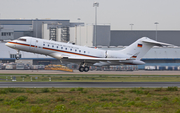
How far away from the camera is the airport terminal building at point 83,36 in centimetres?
8900

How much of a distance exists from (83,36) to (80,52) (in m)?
56.2

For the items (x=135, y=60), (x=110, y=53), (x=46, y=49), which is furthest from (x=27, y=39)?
(x=135, y=60)

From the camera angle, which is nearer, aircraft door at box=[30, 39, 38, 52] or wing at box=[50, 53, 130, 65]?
aircraft door at box=[30, 39, 38, 52]

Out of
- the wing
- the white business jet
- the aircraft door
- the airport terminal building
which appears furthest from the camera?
the airport terminal building

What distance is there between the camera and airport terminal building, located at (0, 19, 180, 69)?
8900cm

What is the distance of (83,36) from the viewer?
335 feet

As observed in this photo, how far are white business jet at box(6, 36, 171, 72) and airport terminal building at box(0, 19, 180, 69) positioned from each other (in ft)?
126

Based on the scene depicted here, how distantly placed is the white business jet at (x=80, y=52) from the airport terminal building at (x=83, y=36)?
38399 millimetres

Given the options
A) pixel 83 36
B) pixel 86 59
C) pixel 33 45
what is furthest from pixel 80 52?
pixel 83 36

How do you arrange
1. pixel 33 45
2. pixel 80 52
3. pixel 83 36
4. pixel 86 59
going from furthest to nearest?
pixel 83 36 < pixel 80 52 < pixel 86 59 < pixel 33 45

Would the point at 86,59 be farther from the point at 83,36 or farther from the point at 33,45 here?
the point at 83,36

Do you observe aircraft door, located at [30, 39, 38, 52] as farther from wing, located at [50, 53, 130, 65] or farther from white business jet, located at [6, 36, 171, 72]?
wing, located at [50, 53, 130, 65]

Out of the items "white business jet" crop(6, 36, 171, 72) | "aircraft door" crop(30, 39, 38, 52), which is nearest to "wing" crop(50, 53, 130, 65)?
"white business jet" crop(6, 36, 171, 72)

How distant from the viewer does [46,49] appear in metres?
44.2
